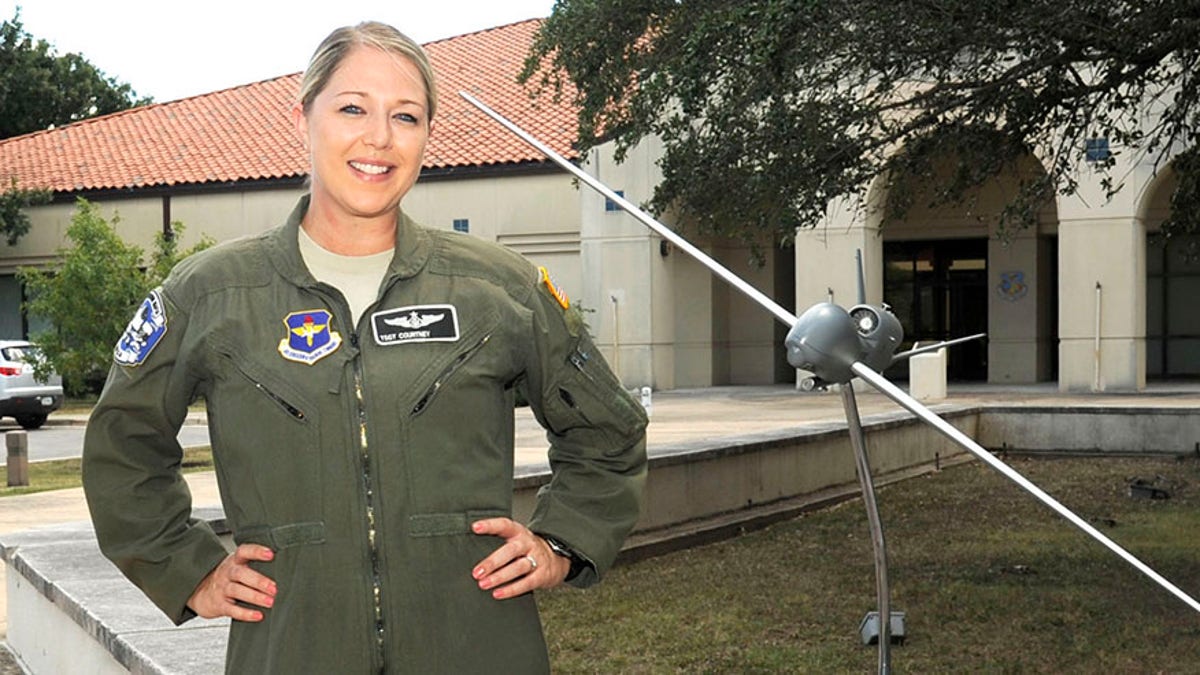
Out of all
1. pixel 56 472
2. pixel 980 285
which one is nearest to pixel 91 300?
pixel 56 472

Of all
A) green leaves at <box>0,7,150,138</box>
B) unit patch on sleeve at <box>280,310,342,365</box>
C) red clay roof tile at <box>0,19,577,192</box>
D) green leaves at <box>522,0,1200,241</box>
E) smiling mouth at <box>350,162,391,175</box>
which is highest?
green leaves at <box>0,7,150,138</box>

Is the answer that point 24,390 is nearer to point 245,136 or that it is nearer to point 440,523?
point 245,136

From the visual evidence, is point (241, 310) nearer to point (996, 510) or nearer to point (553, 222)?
point (996, 510)

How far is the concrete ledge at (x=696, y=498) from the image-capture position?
16.2 ft

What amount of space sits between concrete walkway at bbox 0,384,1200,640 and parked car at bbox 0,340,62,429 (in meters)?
1.44

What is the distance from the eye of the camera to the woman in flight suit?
7.92ft

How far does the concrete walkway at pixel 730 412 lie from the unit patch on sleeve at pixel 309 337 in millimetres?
7770

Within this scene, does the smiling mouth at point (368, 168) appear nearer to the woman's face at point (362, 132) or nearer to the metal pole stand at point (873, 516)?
the woman's face at point (362, 132)

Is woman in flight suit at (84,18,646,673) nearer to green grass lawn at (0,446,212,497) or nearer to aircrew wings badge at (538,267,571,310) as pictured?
aircrew wings badge at (538,267,571,310)

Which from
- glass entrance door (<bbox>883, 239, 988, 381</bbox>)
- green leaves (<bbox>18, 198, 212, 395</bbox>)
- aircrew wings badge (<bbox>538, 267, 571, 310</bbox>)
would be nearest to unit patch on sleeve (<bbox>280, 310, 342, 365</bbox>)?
aircrew wings badge (<bbox>538, 267, 571, 310</bbox>)

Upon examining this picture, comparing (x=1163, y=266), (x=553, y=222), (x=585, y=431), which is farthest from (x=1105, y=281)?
(x=585, y=431)

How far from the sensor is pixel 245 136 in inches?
1508

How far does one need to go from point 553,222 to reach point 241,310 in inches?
1232

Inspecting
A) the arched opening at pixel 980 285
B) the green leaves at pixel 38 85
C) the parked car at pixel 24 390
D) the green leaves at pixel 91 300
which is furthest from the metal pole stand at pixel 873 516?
the green leaves at pixel 38 85
